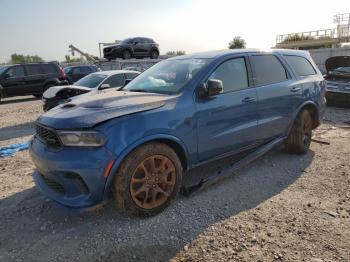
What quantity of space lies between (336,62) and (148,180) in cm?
852

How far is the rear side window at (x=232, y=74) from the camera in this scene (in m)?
4.09

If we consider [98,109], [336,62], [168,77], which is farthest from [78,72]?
[98,109]

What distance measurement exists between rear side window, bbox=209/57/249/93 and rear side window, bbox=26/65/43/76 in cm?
1400

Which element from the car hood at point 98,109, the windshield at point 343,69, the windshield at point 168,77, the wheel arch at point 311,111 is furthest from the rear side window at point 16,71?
the wheel arch at point 311,111

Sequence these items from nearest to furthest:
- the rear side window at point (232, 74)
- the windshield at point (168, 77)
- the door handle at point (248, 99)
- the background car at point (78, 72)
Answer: the windshield at point (168, 77) < the rear side window at point (232, 74) < the door handle at point (248, 99) < the background car at point (78, 72)

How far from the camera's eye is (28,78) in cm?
1591

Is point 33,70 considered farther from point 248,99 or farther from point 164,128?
point 164,128

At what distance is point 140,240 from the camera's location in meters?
3.16

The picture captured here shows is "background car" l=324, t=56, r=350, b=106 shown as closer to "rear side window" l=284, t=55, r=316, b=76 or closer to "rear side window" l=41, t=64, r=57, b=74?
"rear side window" l=284, t=55, r=316, b=76

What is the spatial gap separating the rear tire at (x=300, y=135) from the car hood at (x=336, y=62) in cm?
511

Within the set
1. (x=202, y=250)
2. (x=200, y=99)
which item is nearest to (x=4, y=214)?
(x=202, y=250)

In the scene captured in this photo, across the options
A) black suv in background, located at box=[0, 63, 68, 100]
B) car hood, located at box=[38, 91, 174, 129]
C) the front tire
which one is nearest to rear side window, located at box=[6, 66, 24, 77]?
black suv in background, located at box=[0, 63, 68, 100]

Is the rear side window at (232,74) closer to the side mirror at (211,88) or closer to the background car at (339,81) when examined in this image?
the side mirror at (211,88)

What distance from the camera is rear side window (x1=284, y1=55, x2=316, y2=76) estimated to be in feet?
17.2
